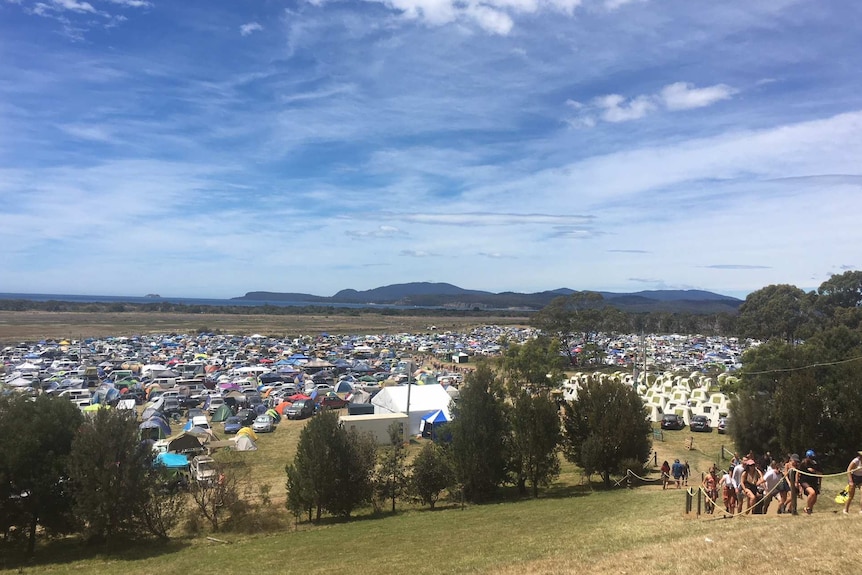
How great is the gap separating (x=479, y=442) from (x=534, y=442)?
1.89 meters

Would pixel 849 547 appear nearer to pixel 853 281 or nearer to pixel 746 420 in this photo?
pixel 746 420

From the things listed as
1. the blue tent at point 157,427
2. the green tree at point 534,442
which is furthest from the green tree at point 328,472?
the blue tent at point 157,427

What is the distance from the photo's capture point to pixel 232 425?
31.9 meters

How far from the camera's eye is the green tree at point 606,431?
19.6 meters

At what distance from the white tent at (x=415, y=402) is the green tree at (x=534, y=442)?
10.8 meters

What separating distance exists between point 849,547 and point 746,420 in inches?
633

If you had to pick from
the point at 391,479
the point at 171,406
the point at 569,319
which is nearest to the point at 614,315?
the point at 569,319

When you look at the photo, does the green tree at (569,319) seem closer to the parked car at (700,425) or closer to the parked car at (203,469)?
the parked car at (700,425)

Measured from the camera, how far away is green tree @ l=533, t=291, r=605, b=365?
6262cm

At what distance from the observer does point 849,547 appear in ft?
25.2

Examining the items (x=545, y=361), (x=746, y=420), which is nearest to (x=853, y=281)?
(x=545, y=361)

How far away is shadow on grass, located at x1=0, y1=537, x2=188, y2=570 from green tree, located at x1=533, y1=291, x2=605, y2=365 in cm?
4996

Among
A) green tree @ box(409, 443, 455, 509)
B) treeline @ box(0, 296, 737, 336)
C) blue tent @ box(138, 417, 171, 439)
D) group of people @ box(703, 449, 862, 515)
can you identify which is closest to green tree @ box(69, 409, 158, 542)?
green tree @ box(409, 443, 455, 509)

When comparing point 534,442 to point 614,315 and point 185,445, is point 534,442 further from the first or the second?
point 614,315
